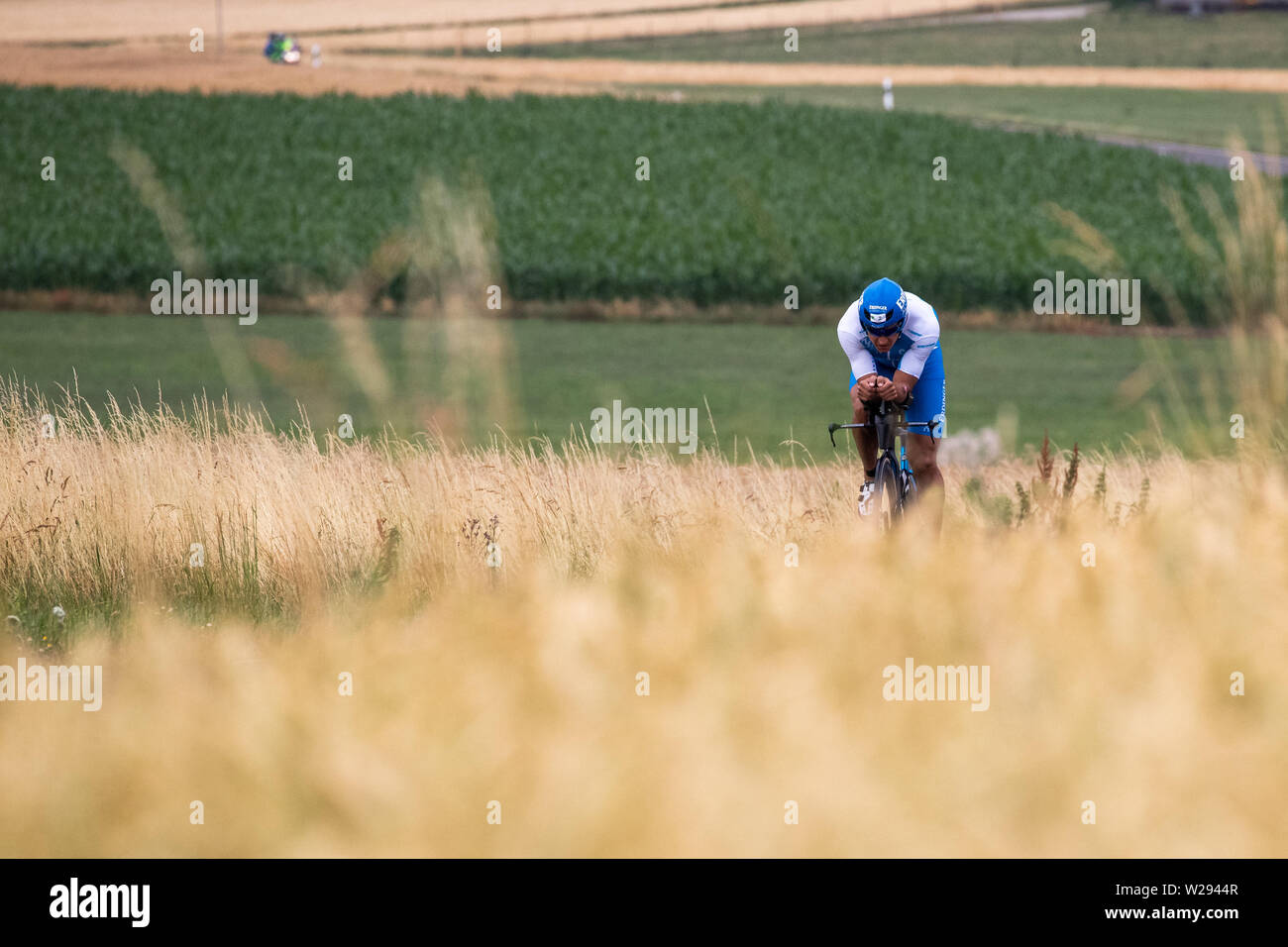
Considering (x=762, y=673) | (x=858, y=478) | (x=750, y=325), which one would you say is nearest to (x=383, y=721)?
(x=762, y=673)

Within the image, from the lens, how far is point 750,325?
99.9 ft

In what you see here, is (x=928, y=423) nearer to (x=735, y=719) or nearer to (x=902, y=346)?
(x=902, y=346)

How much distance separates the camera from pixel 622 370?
25.3 metres

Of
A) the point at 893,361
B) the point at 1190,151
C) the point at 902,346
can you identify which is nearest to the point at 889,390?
the point at 902,346

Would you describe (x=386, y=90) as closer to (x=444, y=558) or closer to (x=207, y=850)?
(x=444, y=558)

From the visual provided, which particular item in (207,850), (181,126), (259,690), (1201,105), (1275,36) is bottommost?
(207,850)

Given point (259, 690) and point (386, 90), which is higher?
point (386, 90)

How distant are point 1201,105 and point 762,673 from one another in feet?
242

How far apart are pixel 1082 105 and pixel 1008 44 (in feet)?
90.5

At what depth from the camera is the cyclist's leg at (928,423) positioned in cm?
942

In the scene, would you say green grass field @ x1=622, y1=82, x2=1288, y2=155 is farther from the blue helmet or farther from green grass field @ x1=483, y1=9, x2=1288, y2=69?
the blue helmet

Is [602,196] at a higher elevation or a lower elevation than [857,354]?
higher

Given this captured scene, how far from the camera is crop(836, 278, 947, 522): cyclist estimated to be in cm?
879

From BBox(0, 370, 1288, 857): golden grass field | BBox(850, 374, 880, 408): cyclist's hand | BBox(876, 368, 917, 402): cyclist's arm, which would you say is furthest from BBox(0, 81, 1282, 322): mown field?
BBox(0, 370, 1288, 857): golden grass field
